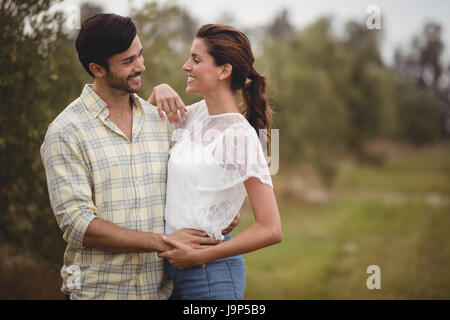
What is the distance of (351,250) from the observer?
951 cm

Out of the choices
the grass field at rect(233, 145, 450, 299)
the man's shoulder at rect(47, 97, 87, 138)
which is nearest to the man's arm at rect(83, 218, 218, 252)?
the man's shoulder at rect(47, 97, 87, 138)

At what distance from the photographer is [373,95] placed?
22.1 metres

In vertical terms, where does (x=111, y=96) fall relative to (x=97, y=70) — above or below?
below

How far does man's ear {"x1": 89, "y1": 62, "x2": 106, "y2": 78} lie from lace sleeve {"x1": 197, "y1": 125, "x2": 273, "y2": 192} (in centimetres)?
79

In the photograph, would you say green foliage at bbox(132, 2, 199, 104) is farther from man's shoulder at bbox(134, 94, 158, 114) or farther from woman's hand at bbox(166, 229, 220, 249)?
woman's hand at bbox(166, 229, 220, 249)

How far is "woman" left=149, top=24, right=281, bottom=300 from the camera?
2295 millimetres

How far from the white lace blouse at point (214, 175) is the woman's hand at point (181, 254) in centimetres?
13

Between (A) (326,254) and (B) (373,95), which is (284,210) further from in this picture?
(B) (373,95)

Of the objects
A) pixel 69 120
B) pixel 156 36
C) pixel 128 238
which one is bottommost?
pixel 128 238

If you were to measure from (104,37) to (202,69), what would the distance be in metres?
0.59

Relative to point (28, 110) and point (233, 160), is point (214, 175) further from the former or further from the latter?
point (28, 110)

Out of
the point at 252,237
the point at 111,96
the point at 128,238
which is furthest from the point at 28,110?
the point at 252,237

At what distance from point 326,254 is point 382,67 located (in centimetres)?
2056
